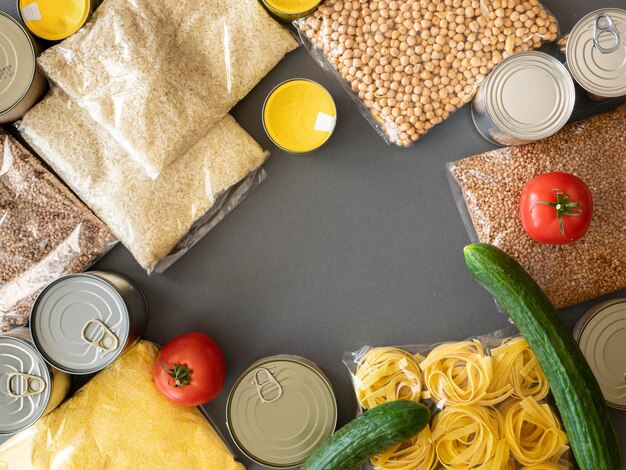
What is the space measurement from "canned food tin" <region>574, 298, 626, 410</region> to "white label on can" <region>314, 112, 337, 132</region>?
2.95 ft

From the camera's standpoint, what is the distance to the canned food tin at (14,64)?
1514 millimetres

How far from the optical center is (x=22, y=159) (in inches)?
62.8

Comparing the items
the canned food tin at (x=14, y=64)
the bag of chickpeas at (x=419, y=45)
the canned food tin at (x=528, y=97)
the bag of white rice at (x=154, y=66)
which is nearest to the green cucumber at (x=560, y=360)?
the canned food tin at (x=528, y=97)

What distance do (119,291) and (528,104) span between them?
1195 mm

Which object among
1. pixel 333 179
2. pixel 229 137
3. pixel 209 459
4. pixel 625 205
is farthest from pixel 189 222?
pixel 625 205

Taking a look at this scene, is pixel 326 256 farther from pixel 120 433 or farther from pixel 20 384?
pixel 20 384

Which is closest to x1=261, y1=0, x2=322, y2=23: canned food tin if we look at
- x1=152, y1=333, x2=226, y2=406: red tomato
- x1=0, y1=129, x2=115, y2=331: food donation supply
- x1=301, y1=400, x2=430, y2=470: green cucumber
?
x1=0, y1=129, x2=115, y2=331: food donation supply

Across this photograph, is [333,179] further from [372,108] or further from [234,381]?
[234,381]

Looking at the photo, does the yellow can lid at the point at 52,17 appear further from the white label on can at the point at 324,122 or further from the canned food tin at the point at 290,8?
the white label on can at the point at 324,122

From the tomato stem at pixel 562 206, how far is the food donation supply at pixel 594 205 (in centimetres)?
18

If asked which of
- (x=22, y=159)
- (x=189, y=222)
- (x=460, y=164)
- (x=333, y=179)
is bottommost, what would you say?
(x=460, y=164)

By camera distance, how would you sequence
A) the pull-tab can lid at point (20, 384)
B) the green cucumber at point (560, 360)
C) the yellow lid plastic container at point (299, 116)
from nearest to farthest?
1. the green cucumber at point (560, 360)
2. the pull-tab can lid at point (20, 384)
3. the yellow lid plastic container at point (299, 116)

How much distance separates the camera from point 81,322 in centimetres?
150

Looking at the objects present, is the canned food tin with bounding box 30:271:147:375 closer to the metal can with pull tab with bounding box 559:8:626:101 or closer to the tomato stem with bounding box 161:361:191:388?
the tomato stem with bounding box 161:361:191:388
